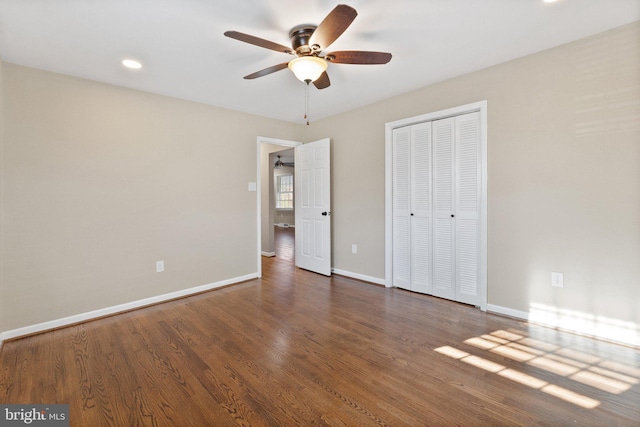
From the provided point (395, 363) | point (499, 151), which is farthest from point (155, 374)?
point (499, 151)

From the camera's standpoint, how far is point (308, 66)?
2197 millimetres

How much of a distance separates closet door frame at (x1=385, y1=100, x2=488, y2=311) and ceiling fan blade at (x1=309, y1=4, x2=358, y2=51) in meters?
1.79

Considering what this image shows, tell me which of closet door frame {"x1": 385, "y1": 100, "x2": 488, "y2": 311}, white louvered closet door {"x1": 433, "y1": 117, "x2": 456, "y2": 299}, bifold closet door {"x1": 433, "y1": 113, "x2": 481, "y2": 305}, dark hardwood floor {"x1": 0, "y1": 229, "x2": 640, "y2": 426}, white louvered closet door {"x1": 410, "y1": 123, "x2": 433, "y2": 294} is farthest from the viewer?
white louvered closet door {"x1": 410, "y1": 123, "x2": 433, "y2": 294}

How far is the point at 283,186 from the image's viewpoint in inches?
436

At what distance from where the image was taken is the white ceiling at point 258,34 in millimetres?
1898

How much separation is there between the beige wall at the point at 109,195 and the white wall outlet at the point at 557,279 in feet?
11.8

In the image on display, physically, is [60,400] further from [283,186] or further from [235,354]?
[283,186]

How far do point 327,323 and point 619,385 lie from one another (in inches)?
79.1

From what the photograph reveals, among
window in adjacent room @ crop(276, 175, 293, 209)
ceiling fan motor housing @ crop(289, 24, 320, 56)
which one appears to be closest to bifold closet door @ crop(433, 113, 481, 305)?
ceiling fan motor housing @ crop(289, 24, 320, 56)

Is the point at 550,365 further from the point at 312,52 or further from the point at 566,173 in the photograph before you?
the point at 312,52

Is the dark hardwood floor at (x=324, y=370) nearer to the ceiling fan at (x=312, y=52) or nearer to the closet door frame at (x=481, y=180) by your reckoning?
the closet door frame at (x=481, y=180)

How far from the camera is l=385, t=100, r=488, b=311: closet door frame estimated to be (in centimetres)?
288

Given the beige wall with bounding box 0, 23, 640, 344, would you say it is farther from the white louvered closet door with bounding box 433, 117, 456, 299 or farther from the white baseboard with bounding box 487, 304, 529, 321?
the white louvered closet door with bounding box 433, 117, 456, 299

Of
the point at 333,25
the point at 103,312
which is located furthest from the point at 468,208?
the point at 103,312
